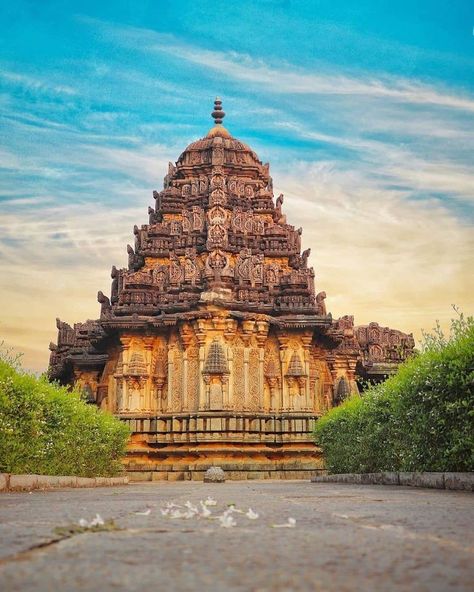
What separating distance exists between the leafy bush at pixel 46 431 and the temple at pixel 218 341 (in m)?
10.6

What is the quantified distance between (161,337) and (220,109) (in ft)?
48.9

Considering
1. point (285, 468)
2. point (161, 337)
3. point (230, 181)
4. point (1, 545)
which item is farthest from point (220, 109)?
point (1, 545)

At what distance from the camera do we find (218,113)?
42188 mm

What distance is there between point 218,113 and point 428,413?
32.9 metres

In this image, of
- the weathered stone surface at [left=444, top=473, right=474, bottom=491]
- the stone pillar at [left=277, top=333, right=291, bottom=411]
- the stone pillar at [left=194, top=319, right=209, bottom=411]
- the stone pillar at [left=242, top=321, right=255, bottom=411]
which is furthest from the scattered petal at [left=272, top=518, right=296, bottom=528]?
the stone pillar at [left=277, top=333, right=291, bottom=411]

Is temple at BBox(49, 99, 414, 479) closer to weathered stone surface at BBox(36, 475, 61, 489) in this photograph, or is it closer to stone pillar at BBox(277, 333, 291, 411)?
stone pillar at BBox(277, 333, 291, 411)

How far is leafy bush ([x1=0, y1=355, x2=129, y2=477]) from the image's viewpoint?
42.0 ft

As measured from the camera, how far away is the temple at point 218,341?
31547 millimetres

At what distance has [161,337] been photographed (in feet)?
112

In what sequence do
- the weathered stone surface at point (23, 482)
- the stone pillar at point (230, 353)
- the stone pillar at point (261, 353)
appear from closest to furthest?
the weathered stone surface at point (23, 482) → the stone pillar at point (230, 353) → the stone pillar at point (261, 353)

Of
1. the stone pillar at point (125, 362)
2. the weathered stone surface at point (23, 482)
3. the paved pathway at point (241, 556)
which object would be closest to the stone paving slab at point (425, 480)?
the paved pathway at point (241, 556)

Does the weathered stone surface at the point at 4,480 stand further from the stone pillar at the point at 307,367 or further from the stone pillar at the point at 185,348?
the stone pillar at the point at 307,367

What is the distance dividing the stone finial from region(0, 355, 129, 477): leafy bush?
81.8 ft

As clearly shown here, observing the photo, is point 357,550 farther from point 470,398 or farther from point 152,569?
point 470,398
